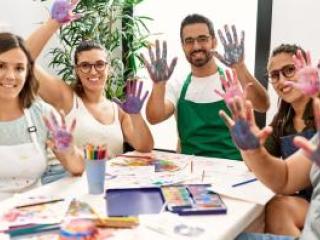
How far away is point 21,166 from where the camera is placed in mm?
1479

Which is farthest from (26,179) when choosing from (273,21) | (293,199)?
(273,21)

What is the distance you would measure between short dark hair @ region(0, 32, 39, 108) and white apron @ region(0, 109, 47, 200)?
0.44ft

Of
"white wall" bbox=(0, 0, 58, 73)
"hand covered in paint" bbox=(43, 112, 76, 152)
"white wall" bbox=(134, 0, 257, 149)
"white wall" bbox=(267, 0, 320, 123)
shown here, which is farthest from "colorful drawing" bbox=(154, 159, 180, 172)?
"white wall" bbox=(0, 0, 58, 73)

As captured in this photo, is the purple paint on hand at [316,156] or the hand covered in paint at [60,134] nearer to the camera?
the purple paint on hand at [316,156]

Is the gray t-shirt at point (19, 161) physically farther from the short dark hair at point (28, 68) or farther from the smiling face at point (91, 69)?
the smiling face at point (91, 69)

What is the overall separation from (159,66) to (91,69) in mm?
331

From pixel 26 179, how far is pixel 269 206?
0.88 meters

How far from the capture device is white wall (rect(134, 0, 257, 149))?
2920mm

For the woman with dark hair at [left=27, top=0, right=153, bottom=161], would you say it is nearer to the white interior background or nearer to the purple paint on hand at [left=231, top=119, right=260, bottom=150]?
the white interior background

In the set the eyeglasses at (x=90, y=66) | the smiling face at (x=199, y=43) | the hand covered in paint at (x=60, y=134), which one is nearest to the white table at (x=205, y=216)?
the hand covered in paint at (x=60, y=134)

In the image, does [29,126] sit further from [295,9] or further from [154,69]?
[295,9]

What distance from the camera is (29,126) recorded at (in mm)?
1549

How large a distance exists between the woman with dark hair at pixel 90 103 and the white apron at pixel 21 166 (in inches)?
13.1

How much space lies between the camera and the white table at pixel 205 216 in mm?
1015
